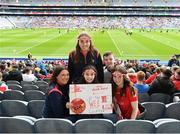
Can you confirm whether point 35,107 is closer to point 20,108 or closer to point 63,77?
point 20,108

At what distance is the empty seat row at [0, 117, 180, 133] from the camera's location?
17.3 ft

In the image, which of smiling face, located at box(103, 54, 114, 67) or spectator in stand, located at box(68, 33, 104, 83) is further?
smiling face, located at box(103, 54, 114, 67)

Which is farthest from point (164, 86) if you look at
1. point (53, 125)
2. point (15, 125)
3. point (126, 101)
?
point (15, 125)

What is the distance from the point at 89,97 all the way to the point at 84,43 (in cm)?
108

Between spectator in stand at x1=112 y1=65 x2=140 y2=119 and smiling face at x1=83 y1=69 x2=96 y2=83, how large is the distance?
0.45 metres

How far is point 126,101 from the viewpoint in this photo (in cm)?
616

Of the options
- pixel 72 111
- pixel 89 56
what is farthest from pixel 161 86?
pixel 72 111

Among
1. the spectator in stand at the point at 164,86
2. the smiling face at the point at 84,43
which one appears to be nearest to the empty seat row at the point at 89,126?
the smiling face at the point at 84,43

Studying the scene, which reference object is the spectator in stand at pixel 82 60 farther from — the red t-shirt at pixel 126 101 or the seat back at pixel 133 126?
the seat back at pixel 133 126

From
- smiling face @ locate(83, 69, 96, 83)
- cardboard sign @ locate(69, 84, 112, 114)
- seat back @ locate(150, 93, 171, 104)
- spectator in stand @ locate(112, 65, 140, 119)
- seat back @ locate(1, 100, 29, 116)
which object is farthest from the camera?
seat back @ locate(150, 93, 171, 104)

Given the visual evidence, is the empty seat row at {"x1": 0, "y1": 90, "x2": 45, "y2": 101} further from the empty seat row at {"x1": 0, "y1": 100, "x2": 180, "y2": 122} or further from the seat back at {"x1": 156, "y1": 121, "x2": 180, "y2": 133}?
the seat back at {"x1": 156, "y1": 121, "x2": 180, "y2": 133}

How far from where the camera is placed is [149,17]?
328 ft

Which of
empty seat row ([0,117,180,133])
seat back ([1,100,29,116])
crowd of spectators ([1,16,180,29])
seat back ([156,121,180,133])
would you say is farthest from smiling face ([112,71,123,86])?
crowd of spectators ([1,16,180,29])

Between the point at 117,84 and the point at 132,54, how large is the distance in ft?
91.1
